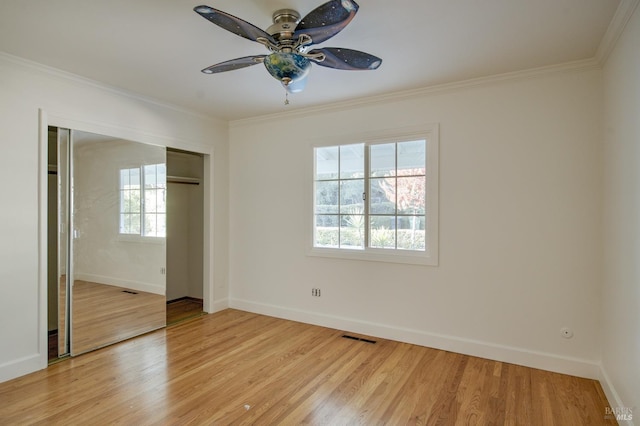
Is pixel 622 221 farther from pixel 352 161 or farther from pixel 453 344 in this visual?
pixel 352 161

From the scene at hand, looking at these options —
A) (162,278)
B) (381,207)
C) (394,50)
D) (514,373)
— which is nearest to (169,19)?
(394,50)

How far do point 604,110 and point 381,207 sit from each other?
2012 mm

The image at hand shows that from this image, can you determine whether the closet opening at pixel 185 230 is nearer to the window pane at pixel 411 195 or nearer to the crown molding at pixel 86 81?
the crown molding at pixel 86 81

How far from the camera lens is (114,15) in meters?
2.16

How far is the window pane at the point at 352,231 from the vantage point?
Result: 3.93m

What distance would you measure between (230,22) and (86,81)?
7.51 ft

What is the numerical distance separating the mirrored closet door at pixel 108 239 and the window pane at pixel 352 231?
6.89 ft

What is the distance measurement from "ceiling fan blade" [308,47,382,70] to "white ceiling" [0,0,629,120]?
24 centimetres

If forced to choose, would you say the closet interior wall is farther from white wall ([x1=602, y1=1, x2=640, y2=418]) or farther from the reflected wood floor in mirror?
white wall ([x1=602, y1=1, x2=640, y2=418])

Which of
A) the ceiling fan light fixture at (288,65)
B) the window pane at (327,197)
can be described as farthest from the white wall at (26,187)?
the window pane at (327,197)

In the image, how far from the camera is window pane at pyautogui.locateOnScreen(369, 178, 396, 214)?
3719mm

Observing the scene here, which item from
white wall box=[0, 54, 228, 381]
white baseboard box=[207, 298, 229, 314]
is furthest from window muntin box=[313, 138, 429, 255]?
white wall box=[0, 54, 228, 381]

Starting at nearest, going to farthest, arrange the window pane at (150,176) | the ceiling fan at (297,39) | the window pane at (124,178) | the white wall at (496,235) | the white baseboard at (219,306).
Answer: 1. the ceiling fan at (297,39)
2. the white wall at (496,235)
3. the window pane at (124,178)
4. the window pane at (150,176)
5. the white baseboard at (219,306)

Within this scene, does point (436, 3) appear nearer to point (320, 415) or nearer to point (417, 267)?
point (417, 267)
